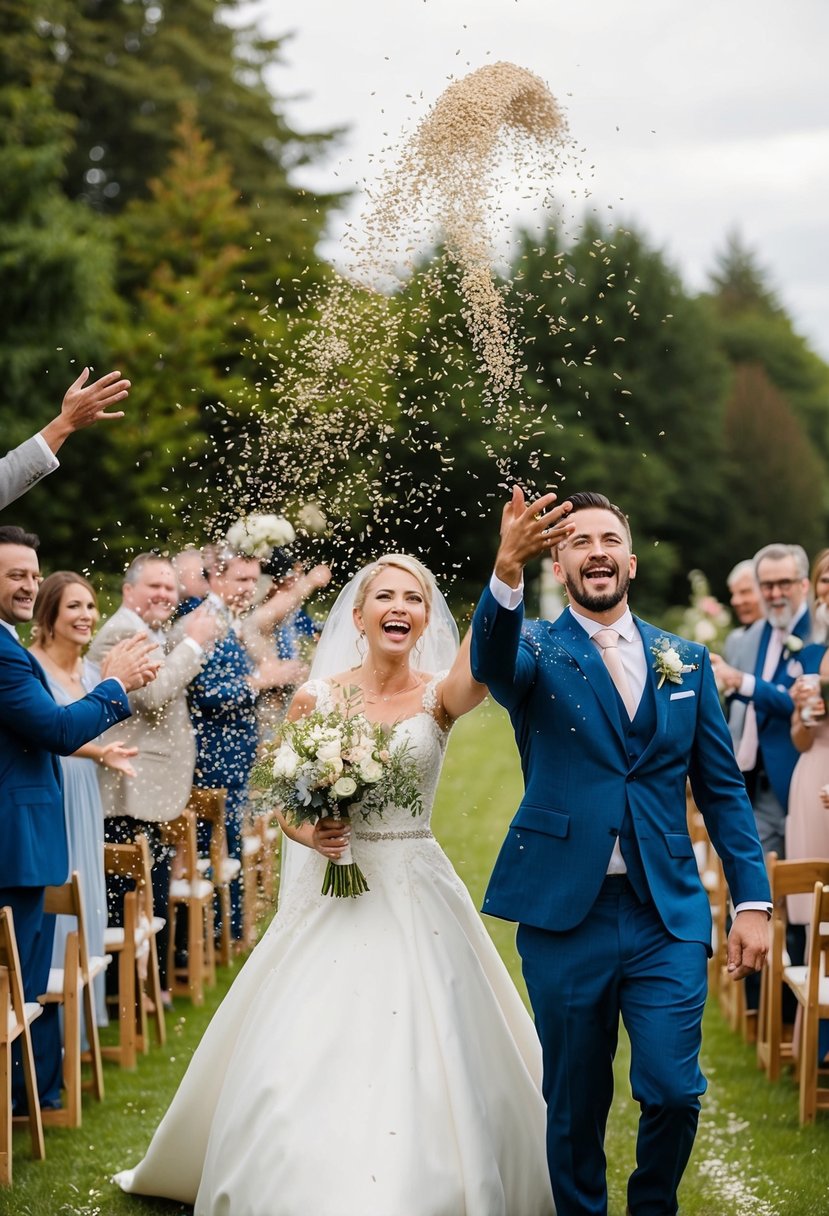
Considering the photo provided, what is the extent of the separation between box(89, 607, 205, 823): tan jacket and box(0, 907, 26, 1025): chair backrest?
252 cm

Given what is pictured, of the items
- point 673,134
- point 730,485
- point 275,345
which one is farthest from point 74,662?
point 730,485

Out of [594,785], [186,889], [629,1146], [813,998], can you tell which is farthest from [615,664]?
[186,889]

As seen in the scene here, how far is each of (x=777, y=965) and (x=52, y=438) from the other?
405 cm

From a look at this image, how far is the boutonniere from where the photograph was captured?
4.53 m

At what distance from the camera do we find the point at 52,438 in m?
5.11

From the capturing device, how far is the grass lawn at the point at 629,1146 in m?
5.31

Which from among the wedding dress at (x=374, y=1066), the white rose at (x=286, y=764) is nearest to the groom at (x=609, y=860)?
the wedding dress at (x=374, y=1066)

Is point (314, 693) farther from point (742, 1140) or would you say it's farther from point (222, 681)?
point (222, 681)

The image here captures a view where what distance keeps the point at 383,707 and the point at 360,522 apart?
1.13 metres

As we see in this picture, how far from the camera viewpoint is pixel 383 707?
5195 millimetres

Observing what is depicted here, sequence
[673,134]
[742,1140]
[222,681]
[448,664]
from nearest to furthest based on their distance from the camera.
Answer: [673,134]
[448,664]
[742,1140]
[222,681]

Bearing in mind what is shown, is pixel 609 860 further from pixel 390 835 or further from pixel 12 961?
pixel 12 961

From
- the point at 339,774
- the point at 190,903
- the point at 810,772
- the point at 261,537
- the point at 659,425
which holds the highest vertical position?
the point at 659,425

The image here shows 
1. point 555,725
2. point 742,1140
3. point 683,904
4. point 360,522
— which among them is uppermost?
point 360,522
